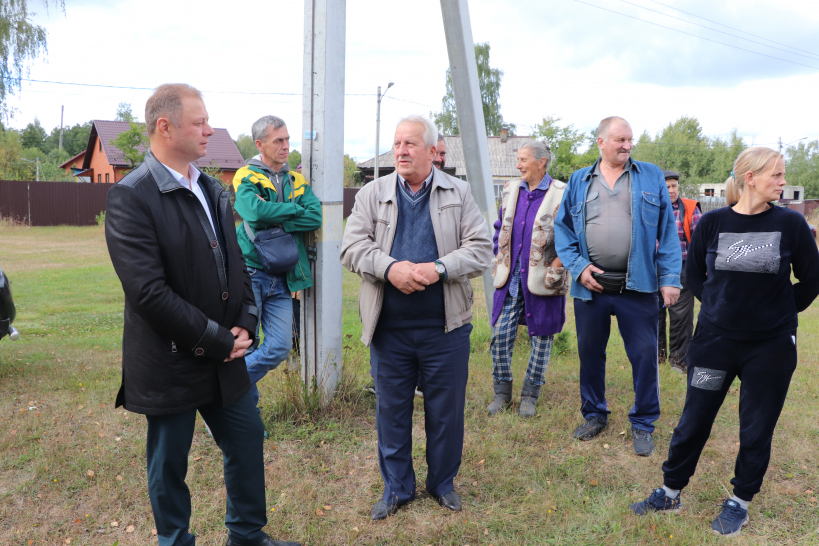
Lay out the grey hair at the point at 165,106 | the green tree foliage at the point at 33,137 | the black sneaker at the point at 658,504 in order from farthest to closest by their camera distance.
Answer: the green tree foliage at the point at 33,137, the black sneaker at the point at 658,504, the grey hair at the point at 165,106

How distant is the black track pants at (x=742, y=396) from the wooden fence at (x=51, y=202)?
1178 inches

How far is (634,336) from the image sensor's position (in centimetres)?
416

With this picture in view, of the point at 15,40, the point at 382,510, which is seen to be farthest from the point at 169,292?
the point at 15,40

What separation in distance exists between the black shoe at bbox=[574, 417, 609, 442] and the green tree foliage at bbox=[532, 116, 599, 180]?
28.4m

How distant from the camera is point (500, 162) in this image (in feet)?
168

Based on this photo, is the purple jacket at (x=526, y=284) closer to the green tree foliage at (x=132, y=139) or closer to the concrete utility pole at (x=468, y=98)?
the concrete utility pole at (x=468, y=98)

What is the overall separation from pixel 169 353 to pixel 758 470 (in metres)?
2.99

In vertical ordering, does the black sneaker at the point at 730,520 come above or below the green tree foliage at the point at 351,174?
below

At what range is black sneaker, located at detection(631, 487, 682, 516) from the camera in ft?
10.7

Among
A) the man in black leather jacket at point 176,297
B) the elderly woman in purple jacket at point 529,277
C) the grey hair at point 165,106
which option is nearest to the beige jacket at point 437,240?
the man in black leather jacket at point 176,297

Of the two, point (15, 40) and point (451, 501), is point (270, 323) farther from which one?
point (15, 40)

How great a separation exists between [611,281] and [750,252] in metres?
1.14

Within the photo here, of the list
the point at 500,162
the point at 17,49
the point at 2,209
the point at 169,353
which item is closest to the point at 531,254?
the point at 169,353

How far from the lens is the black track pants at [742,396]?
10.00ft
